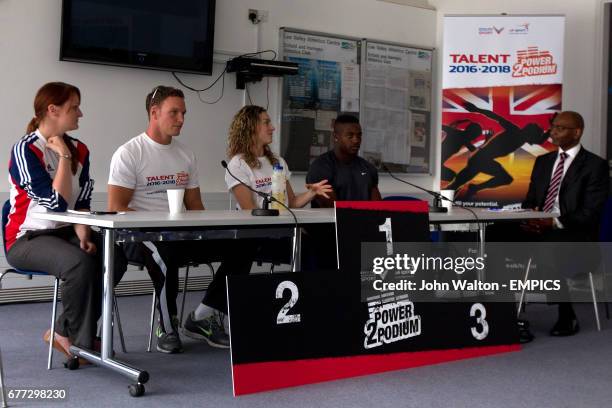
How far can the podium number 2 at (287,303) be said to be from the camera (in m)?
3.06

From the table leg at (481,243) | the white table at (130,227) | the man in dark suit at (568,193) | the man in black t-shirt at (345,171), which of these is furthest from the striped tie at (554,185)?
the white table at (130,227)

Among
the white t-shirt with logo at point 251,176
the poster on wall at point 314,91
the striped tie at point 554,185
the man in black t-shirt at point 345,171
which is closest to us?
the white t-shirt with logo at point 251,176

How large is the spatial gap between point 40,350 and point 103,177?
6.09ft

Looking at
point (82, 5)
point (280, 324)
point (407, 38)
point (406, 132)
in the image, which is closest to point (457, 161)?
point (406, 132)

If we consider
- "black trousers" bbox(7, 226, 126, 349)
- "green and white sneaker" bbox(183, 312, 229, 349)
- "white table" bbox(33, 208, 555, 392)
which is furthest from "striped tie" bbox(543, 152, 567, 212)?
"black trousers" bbox(7, 226, 126, 349)

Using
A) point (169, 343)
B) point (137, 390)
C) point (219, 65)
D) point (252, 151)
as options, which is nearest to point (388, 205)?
point (252, 151)

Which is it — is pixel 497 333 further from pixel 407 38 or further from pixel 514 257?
pixel 407 38

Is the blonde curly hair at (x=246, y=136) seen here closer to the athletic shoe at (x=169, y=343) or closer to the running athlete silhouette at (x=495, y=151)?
the athletic shoe at (x=169, y=343)

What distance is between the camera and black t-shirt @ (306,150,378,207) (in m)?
4.53

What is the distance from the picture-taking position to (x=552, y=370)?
11.4 ft

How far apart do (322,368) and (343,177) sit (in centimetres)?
159

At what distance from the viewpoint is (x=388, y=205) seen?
11.4ft

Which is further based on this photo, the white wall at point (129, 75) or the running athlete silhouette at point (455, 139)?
the running athlete silhouette at point (455, 139)

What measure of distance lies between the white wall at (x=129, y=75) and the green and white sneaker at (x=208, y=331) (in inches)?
68.2
